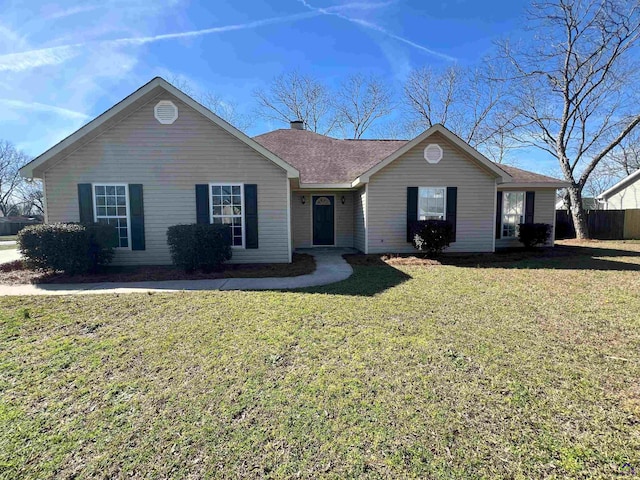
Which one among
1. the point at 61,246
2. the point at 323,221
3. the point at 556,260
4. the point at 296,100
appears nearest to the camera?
the point at 61,246

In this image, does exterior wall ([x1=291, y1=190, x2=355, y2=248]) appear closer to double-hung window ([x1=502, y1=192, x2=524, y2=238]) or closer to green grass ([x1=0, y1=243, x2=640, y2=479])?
double-hung window ([x1=502, y1=192, x2=524, y2=238])

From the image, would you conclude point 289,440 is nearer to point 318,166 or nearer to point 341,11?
point 318,166

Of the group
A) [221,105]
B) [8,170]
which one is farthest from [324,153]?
[8,170]

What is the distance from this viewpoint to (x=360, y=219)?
12242 millimetres

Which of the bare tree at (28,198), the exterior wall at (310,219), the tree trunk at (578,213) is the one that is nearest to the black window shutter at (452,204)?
the exterior wall at (310,219)

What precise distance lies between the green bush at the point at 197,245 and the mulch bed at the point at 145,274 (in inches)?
10.7

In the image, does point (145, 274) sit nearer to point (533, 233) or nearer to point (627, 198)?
point (533, 233)

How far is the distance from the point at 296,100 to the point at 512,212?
21598 mm

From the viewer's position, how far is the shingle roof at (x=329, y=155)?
41.0ft

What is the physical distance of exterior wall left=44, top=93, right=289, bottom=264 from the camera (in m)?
9.00

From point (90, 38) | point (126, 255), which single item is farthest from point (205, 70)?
point (126, 255)

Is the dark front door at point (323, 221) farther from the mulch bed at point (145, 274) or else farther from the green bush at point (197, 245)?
the green bush at point (197, 245)

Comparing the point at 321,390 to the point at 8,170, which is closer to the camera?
the point at 321,390

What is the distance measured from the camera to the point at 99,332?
4.27 m
